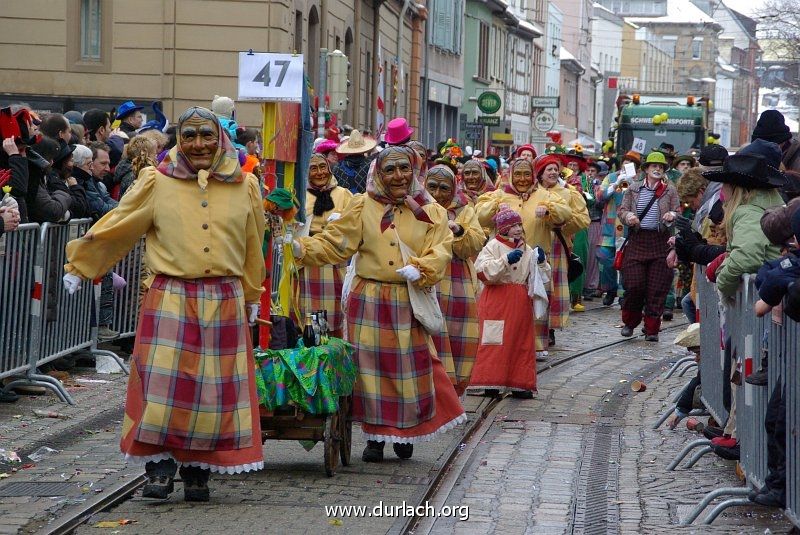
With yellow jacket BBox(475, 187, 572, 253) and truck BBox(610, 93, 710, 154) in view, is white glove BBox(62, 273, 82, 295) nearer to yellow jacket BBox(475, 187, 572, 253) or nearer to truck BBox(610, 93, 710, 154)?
yellow jacket BBox(475, 187, 572, 253)

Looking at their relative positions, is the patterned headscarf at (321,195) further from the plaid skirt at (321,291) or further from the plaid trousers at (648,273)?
the plaid trousers at (648,273)

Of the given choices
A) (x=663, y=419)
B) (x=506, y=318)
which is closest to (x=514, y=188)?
(x=506, y=318)

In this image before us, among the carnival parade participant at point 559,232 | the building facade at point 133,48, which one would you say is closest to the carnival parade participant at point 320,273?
the carnival parade participant at point 559,232

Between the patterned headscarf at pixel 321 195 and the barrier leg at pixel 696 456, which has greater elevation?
the patterned headscarf at pixel 321 195

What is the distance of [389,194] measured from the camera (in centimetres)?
900

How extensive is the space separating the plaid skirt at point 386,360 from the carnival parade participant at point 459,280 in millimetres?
1960

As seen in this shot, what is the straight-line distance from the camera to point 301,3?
88.2 feet

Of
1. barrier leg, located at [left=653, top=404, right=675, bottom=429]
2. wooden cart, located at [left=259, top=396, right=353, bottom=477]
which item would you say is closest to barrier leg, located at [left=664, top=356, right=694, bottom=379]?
barrier leg, located at [left=653, top=404, right=675, bottom=429]

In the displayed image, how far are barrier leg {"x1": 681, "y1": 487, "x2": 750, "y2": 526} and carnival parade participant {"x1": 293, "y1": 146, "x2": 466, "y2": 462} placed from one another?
6.12ft

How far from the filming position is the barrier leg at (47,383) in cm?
1072

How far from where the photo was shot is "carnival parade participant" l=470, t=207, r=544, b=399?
475 inches

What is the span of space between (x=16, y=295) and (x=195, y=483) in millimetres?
3407

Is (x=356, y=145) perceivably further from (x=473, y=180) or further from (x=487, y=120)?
(x=487, y=120)

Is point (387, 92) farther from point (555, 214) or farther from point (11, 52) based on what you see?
point (555, 214)
